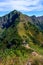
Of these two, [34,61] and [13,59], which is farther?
[13,59]

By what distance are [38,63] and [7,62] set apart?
22.1 m

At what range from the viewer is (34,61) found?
143m

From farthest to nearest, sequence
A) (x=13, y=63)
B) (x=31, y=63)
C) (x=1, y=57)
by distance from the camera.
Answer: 1. (x=1, y=57)
2. (x=13, y=63)
3. (x=31, y=63)

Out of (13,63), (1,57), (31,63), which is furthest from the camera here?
(1,57)

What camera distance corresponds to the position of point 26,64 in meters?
150

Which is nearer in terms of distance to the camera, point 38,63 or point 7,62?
point 38,63

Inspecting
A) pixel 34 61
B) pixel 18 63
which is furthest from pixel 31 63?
pixel 18 63

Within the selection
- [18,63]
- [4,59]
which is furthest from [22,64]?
[4,59]

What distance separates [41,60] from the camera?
481 ft

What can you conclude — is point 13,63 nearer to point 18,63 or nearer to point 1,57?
point 18,63

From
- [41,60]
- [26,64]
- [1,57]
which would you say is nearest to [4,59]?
[1,57]

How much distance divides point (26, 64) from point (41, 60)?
402 inches

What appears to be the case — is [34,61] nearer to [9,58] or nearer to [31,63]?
[31,63]

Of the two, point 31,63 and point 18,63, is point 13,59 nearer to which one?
point 18,63
